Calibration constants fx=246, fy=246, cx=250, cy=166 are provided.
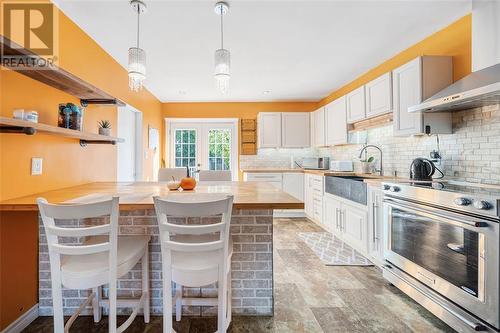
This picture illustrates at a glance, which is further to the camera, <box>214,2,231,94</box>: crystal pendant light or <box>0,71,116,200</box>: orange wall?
<box>214,2,231,94</box>: crystal pendant light

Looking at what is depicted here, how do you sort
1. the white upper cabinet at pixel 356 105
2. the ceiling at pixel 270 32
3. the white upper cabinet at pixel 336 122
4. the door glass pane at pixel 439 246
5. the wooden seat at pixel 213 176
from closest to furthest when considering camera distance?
the door glass pane at pixel 439 246 → the ceiling at pixel 270 32 → the wooden seat at pixel 213 176 → the white upper cabinet at pixel 356 105 → the white upper cabinet at pixel 336 122

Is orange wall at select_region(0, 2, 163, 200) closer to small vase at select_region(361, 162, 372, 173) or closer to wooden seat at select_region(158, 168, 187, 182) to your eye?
wooden seat at select_region(158, 168, 187, 182)

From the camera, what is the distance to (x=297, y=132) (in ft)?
16.9

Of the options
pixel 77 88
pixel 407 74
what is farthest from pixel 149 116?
pixel 407 74

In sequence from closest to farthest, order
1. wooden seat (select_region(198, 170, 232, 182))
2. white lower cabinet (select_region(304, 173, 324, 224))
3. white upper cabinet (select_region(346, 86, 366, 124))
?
wooden seat (select_region(198, 170, 232, 182))
white upper cabinet (select_region(346, 86, 366, 124))
white lower cabinet (select_region(304, 173, 324, 224))

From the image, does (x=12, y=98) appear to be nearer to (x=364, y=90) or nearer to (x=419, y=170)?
(x=419, y=170)

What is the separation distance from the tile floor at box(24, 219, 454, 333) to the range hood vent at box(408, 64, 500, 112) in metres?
1.64

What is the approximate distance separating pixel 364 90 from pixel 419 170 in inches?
55.0

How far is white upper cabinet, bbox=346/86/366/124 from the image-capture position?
3.35 m

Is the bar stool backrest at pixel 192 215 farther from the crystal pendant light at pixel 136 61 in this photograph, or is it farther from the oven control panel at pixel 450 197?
the oven control panel at pixel 450 197

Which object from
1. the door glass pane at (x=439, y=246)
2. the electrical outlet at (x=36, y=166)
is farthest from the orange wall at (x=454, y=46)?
the electrical outlet at (x=36, y=166)

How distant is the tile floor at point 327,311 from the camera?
67.5 inches

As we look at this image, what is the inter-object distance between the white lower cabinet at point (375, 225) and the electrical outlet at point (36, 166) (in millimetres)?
2969

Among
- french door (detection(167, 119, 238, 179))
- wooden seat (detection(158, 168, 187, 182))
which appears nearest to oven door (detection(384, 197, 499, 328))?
wooden seat (detection(158, 168, 187, 182))
